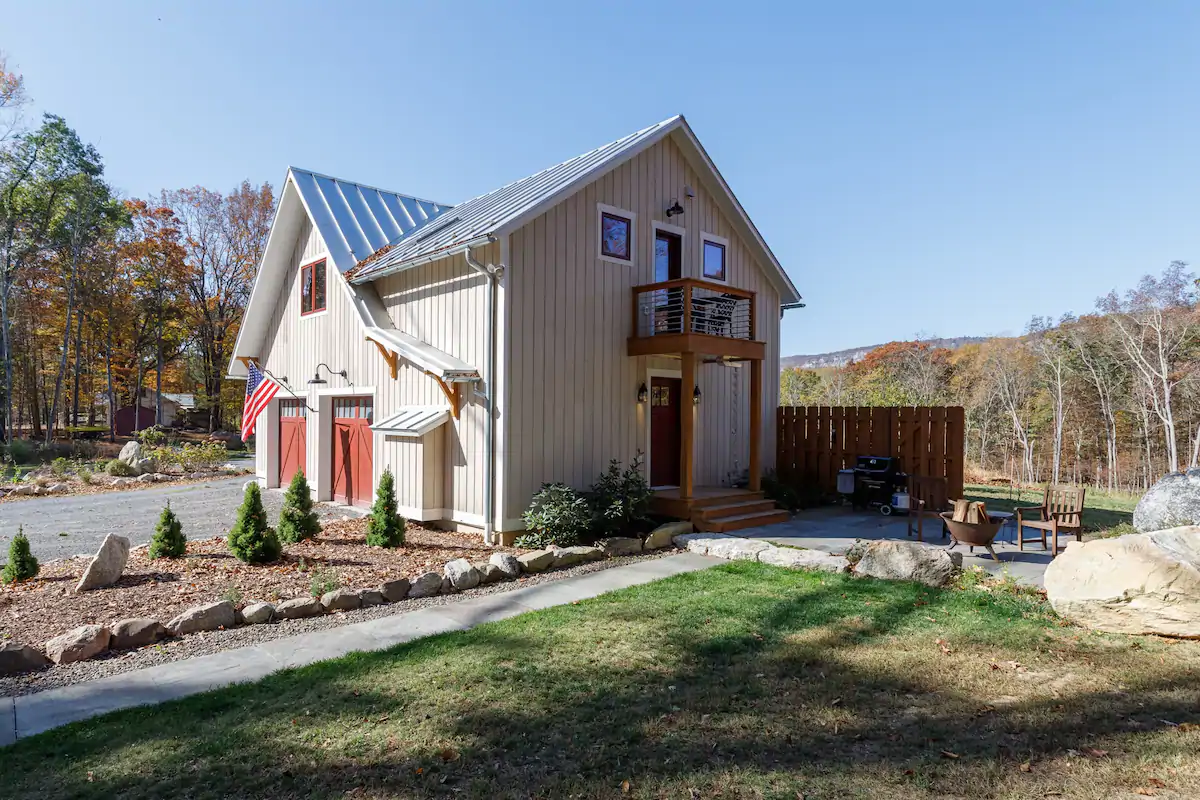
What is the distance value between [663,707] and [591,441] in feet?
21.2

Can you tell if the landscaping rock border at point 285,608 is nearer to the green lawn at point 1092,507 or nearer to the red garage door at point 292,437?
the green lawn at point 1092,507

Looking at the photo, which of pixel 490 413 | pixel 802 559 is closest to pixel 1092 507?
pixel 802 559

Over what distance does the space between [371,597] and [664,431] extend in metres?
6.46

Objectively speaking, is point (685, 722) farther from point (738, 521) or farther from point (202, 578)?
point (738, 521)

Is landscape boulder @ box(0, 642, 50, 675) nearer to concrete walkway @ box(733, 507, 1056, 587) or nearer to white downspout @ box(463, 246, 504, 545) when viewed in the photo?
white downspout @ box(463, 246, 504, 545)

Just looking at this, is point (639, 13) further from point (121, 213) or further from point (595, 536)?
point (121, 213)

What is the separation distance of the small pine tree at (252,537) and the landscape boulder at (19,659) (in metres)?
2.86

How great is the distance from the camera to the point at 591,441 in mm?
10398

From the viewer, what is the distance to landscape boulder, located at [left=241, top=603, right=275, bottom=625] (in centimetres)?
604

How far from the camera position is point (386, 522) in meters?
8.97

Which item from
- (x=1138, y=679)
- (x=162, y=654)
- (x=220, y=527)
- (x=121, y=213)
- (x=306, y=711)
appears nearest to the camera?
(x=306, y=711)

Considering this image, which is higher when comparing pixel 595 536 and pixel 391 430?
pixel 391 430

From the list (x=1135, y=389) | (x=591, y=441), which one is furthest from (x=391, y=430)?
(x=1135, y=389)

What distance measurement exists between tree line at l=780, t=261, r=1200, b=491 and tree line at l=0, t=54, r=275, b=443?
30120 mm
